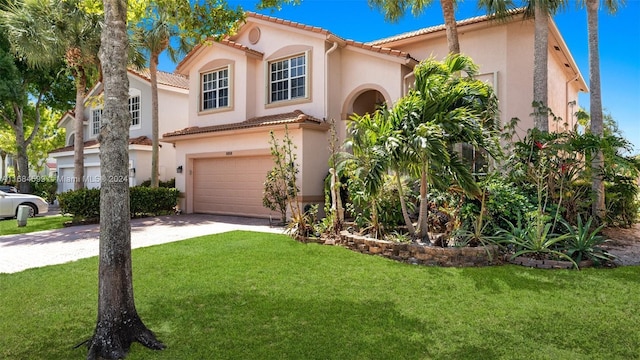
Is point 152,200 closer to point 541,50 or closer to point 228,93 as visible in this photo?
point 228,93

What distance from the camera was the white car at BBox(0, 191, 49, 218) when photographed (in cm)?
1673

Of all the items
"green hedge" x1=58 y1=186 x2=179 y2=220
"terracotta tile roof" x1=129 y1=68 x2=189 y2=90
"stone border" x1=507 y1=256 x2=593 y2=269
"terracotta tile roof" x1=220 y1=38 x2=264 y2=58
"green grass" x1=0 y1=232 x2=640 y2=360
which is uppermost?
"terracotta tile roof" x1=129 y1=68 x2=189 y2=90

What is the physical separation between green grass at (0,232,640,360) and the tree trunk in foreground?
0.23 m

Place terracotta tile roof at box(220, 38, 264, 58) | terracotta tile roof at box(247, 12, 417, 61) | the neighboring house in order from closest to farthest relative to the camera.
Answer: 1. terracotta tile roof at box(247, 12, 417, 61)
2. terracotta tile roof at box(220, 38, 264, 58)
3. the neighboring house

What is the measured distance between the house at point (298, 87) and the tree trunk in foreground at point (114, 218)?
31.3 ft

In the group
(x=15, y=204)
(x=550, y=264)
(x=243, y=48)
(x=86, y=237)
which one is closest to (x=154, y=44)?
(x=243, y=48)

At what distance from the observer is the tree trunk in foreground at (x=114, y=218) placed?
412cm

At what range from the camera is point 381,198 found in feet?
32.4

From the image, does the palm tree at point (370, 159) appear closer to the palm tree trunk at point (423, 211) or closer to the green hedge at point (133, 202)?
the palm tree trunk at point (423, 211)

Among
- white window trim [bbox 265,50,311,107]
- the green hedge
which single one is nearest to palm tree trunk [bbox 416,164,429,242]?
white window trim [bbox 265,50,311,107]

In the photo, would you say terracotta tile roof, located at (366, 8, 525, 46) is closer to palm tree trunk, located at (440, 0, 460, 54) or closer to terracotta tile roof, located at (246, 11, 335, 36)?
palm tree trunk, located at (440, 0, 460, 54)

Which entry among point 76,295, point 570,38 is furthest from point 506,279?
point 570,38

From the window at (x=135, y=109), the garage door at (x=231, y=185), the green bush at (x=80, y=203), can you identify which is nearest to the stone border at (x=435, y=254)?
the garage door at (x=231, y=185)

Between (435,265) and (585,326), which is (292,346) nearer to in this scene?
(585,326)
